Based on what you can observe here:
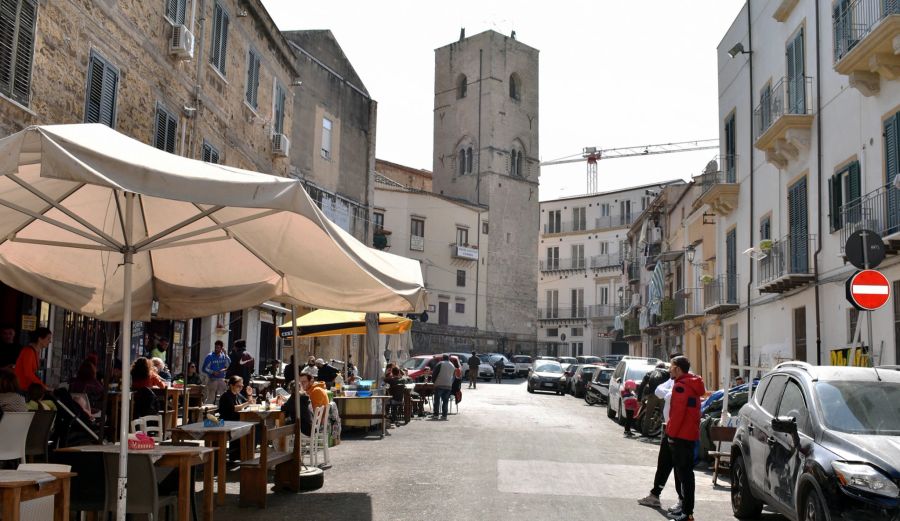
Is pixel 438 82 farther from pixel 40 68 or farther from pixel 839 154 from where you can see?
pixel 40 68

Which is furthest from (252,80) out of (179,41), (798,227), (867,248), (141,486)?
(141,486)

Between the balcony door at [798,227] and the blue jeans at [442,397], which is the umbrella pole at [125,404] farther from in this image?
the balcony door at [798,227]

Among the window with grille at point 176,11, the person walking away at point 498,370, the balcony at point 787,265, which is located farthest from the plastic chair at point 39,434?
the person walking away at point 498,370

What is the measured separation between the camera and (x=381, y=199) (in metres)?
60.5

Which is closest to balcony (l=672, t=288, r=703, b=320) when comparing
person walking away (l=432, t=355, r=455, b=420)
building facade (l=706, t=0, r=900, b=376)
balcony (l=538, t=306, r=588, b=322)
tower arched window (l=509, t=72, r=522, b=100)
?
building facade (l=706, t=0, r=900, b=376)

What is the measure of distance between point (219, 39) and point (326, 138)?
44.4ft

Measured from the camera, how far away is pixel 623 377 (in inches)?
949

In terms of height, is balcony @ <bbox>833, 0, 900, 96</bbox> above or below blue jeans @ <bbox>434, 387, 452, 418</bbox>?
above

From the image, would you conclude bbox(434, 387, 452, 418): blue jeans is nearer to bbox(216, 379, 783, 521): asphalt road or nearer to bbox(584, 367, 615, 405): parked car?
bbox(216, 379, 783, 521): asphalt road

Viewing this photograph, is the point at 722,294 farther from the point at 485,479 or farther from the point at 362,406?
the point at 485,479

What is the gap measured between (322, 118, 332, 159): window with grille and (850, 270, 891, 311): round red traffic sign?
23.8 m

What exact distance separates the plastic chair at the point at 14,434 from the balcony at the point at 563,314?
69.4 m

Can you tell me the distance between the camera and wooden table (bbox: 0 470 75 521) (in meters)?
5.07

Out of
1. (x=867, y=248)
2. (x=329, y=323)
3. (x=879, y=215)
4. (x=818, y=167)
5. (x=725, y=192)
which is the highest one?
(x=725, y=192)
